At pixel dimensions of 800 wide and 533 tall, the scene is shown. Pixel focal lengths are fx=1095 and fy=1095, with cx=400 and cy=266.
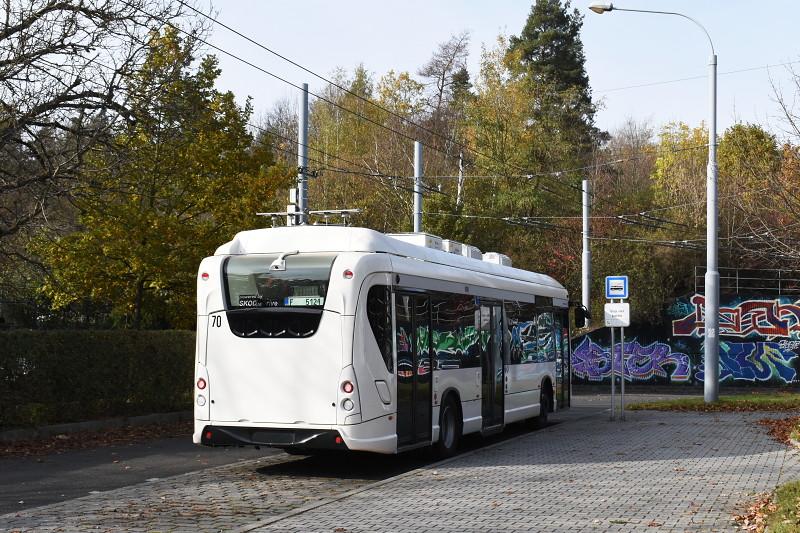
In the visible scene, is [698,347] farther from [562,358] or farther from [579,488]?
[579,488]

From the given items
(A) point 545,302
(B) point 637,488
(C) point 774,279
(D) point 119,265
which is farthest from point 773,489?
(C) point 774,279

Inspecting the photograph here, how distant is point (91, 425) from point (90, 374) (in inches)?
39.1

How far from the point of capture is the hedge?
1770 cm

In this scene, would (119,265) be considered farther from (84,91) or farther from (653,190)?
(653,190)

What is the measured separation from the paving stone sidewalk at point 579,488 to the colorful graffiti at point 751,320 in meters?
24.3

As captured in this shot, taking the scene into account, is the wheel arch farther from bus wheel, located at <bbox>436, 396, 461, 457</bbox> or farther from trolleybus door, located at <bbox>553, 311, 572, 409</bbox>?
trolleybus door, located at <bbox>553, 311, 572, 409</bbox>

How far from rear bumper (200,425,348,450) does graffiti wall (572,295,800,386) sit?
29.9 m

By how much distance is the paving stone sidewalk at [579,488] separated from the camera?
9.99 m

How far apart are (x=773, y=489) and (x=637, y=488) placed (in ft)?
4.79

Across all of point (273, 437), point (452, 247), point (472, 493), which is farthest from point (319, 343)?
point (452, 247)

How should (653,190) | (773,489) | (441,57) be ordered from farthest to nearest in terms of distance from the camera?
(441,57), (653,190), (773,489)

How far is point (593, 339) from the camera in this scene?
4256cm

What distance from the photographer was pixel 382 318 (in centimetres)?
1382

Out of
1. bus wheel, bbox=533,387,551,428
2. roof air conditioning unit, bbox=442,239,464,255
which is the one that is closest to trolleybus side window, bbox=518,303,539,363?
bus wheel, bbox=533,387,551,428
